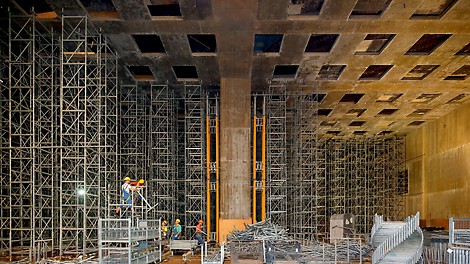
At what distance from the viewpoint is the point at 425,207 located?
45.9 metres

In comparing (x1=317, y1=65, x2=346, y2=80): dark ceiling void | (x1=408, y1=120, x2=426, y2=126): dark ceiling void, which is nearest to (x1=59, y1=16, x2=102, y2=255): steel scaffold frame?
(x1=317, y1=65, x2=346, y2=80): dark ceiling void

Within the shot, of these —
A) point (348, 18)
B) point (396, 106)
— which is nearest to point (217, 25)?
point (348, 18)

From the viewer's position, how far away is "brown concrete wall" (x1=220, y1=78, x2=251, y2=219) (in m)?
28.2

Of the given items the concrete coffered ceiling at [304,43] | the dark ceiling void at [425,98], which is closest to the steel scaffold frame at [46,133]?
the concrete coffered ceiling at [304,43]

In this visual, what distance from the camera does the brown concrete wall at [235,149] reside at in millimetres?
28203

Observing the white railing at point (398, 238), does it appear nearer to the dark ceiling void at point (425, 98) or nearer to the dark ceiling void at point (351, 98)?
the dark ceiling void at point (351, 98)

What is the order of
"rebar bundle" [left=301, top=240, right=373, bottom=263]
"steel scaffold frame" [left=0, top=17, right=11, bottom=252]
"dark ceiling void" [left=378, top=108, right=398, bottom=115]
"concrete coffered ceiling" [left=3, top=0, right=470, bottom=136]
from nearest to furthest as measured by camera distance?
"rebar bundle" [left=301, top=240, right=373, bottom=263] < "concrete coffered ceiling" [left=3, top=0, right=470, bottom=136] < "steel scaffold frame" [left=0, top=17, right=11, bottom=252] < "dark ceiling void" [left=378, top=108, right=398, bottom=115]

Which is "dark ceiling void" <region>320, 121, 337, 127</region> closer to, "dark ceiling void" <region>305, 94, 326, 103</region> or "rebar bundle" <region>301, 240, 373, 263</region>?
"dark ceiling void" <region>305, 94, 326, 103</region>

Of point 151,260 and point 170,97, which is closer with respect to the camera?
point 151,260

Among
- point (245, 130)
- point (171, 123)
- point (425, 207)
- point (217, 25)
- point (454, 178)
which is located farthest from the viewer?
point (425, 207)

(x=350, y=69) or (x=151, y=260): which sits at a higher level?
(x=350, y=69)

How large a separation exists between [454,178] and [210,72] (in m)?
22.7

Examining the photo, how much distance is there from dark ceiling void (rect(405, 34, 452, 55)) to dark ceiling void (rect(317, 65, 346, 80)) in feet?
14.1

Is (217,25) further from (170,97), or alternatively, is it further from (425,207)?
(425,207)
